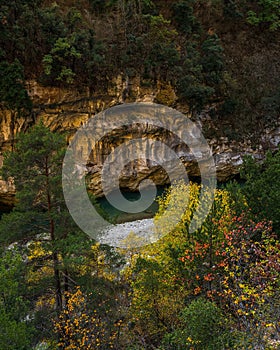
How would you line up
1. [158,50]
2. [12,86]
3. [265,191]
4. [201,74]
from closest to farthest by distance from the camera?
[265,191]
[12,86]
[158,50]
[201,74]

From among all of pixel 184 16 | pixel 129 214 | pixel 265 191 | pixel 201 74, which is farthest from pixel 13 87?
pixel 265 191

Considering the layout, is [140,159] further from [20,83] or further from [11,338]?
[11,338]

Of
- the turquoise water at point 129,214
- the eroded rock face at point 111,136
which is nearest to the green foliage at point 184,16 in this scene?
the eroded rock face at point 111,136

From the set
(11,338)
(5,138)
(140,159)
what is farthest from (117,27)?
(11,338)

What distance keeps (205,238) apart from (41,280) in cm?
555

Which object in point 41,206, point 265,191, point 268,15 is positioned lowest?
point 41,206

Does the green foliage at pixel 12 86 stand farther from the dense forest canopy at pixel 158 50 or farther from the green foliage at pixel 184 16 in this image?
the green foliage at pixel 184 16

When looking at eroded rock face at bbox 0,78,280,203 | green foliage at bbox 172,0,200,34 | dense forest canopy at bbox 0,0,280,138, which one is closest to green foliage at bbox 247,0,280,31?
dense forest canopy at bbox 0,0,280,138

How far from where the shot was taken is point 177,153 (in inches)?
1171

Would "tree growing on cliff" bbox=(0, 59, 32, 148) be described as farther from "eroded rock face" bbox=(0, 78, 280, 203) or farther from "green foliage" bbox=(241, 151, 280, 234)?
"green foliage" bbox=(241, 151, 280, 234)

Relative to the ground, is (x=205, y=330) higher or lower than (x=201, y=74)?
lower

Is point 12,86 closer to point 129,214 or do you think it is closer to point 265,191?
point 129,214

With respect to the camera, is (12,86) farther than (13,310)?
Yes

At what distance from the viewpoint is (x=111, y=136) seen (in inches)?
1089
